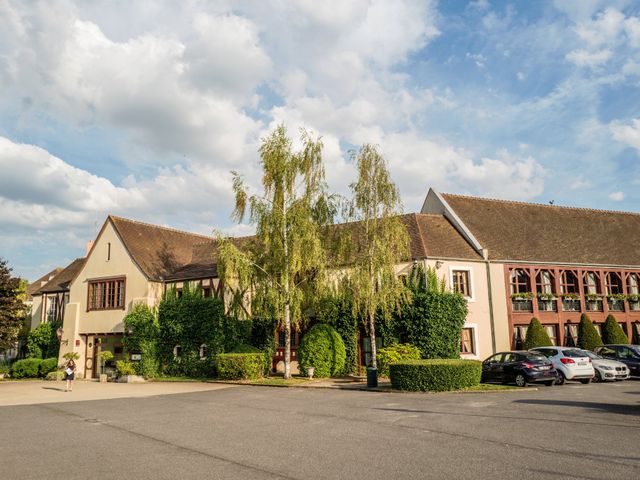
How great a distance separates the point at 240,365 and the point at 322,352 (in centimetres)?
401

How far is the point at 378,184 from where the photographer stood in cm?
2558

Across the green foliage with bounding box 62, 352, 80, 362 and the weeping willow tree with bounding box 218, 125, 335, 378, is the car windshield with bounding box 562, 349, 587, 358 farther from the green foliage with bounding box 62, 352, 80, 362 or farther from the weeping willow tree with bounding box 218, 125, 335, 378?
the green foliage with bounding box 62, 352, 80, 362

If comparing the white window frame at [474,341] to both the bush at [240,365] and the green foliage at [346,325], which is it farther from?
the bush at [240,365]

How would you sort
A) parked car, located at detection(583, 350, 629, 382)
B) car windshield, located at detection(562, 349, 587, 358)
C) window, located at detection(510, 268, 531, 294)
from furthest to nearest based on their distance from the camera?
1. window, located at detection(510, 268, 531, 294)
2. parked car, located at detection(583, 350, 629, 382)
3. car windshield, located at detection(562, 349, 587, 358)

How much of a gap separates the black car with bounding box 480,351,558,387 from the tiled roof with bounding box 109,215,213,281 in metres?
20.9

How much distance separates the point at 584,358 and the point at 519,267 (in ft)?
32.6

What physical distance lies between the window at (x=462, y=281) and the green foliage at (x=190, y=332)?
42.0 feet

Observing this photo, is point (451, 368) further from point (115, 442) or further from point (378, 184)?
point (115, 442)

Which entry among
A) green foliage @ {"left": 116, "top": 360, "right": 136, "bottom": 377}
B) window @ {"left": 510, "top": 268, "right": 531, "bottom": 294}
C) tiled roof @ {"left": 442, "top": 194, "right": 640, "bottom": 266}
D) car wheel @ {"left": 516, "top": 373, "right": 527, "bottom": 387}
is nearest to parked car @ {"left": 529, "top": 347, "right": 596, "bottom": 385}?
car wheel @ {"left": 516, "top": 373, "right": 527, "bottom": 387}

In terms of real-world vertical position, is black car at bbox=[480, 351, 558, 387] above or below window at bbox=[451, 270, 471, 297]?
below

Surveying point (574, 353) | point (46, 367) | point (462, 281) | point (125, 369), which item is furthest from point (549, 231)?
point (46, 367)

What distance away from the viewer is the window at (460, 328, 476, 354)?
91.9 ft

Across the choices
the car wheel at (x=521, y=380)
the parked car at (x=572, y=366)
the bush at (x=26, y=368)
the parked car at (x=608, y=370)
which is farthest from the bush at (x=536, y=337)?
the bush at (x=26, y=368)

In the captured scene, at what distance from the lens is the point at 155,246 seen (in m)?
36.2
